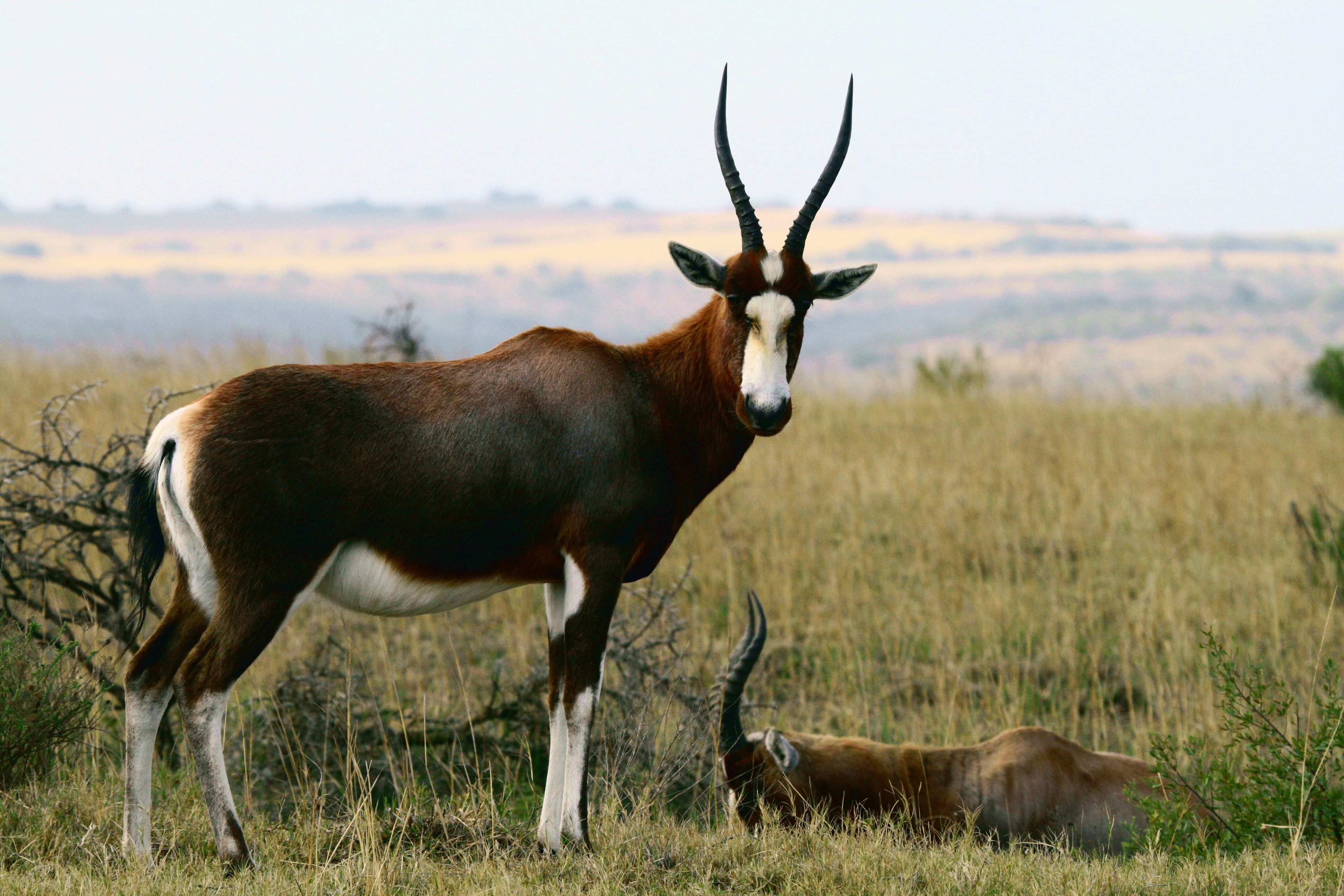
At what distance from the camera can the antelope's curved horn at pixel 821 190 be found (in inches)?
200

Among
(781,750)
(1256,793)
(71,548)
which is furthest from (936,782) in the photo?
(71,548)

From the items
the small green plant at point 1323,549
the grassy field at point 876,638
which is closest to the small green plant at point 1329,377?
the grassy field at point 876,638

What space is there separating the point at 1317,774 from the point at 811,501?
7.71 metres

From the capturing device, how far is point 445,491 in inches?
191

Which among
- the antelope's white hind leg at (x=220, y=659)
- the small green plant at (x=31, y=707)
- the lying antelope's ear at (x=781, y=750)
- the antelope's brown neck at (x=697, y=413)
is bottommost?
the lying antelope's ear at (x=781, y=750)

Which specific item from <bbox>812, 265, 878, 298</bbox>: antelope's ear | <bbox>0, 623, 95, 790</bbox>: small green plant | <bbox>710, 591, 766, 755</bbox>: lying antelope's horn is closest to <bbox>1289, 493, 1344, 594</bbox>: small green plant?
<bbox>710, 591, 766, 755</bbox>: lying antelope's horn

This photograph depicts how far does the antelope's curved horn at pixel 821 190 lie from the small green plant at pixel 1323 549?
739 centimetres

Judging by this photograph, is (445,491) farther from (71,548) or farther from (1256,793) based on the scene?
(1256,793)

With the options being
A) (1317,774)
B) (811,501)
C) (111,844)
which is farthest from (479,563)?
(811,501)

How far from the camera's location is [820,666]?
9539 mm

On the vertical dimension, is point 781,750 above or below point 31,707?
below

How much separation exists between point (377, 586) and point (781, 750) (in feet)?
7.41

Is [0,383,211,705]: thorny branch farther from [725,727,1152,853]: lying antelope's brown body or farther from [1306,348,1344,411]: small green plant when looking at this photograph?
[1306,348,1344,411]: small green plant

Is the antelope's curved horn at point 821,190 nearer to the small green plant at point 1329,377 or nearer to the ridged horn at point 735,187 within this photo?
the ridged horn at point 735,187
